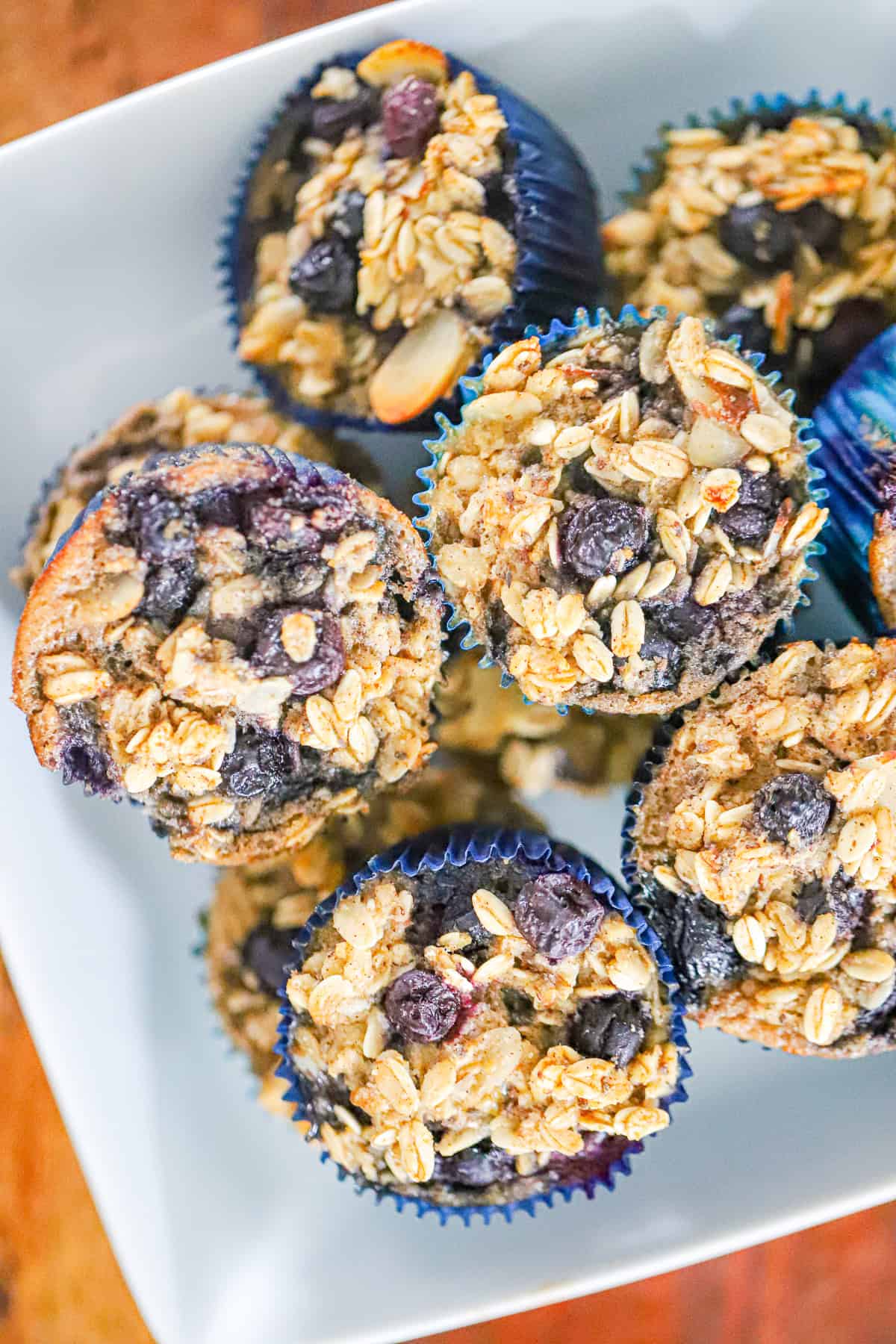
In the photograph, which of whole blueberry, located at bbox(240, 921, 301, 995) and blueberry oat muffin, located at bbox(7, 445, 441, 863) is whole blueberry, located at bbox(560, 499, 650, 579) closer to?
blueberry oat muffin, located at bbox(7, 445, 441, 863)

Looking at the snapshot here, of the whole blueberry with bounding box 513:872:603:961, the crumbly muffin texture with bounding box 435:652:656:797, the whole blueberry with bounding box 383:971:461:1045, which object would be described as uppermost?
the whole blueberry with bounding box 513:872:603:961

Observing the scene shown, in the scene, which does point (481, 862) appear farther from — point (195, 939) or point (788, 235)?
point (788, 235)

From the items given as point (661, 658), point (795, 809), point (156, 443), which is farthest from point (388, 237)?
point (795, 809)

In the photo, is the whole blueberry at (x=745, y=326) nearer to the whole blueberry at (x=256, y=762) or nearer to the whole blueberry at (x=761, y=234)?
the whole blueberry at (x=761, y=234)

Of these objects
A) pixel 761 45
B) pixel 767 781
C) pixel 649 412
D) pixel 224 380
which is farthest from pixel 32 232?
pixel 767 781

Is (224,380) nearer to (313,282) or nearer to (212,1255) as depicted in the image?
(313,282)

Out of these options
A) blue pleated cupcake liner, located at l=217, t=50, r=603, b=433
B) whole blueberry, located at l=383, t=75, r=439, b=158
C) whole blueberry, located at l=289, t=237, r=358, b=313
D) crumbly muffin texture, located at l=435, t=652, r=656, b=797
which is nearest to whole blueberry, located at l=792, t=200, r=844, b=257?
blue pleated cupcake liner, located at l=217, t=50, r=603, b=433
